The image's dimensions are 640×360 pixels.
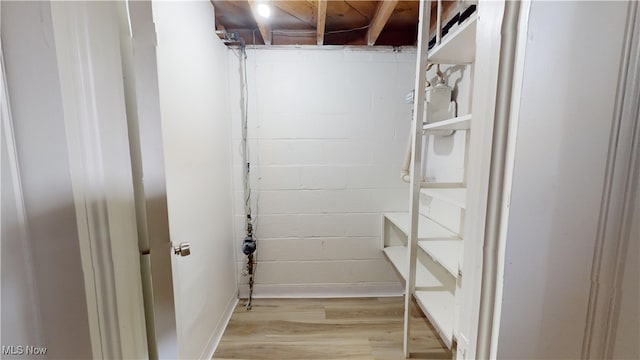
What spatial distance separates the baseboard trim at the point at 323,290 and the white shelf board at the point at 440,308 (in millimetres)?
560

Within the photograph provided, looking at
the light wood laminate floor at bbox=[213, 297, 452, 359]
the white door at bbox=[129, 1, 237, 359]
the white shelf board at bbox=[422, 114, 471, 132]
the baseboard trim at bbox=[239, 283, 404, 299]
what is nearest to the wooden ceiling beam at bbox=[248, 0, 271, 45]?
the white door at bbox=[129, 1, 237, 359]

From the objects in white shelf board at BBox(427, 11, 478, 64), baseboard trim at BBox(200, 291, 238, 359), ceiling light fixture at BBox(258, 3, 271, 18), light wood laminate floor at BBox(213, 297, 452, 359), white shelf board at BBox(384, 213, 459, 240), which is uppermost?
ceiling light fixture at BBox(258, 3, 271, 18)

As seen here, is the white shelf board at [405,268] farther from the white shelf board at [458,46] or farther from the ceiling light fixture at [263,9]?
the ceiling light fixture at [263,9]

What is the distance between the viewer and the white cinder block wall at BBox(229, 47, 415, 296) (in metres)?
1.95

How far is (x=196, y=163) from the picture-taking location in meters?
1.37

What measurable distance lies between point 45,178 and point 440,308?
5.52 ft

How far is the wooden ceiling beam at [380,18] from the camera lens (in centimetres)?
147

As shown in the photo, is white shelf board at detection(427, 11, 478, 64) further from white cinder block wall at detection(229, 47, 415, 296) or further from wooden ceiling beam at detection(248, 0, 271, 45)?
wooden ceiling beam at detection(248, 0, 271, 45)

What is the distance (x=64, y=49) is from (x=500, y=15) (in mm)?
580

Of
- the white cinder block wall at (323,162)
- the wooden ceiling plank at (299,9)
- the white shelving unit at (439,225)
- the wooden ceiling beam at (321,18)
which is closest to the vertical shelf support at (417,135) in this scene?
the white shelving unit at (439,225)

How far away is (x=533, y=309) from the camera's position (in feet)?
1.19

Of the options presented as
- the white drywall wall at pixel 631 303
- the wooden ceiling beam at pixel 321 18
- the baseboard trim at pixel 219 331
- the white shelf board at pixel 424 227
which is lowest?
the baseboard trim at pixel 219 331

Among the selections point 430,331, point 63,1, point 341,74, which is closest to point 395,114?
point 341,74

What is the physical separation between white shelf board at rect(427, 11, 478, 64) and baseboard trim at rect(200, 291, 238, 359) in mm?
2165
